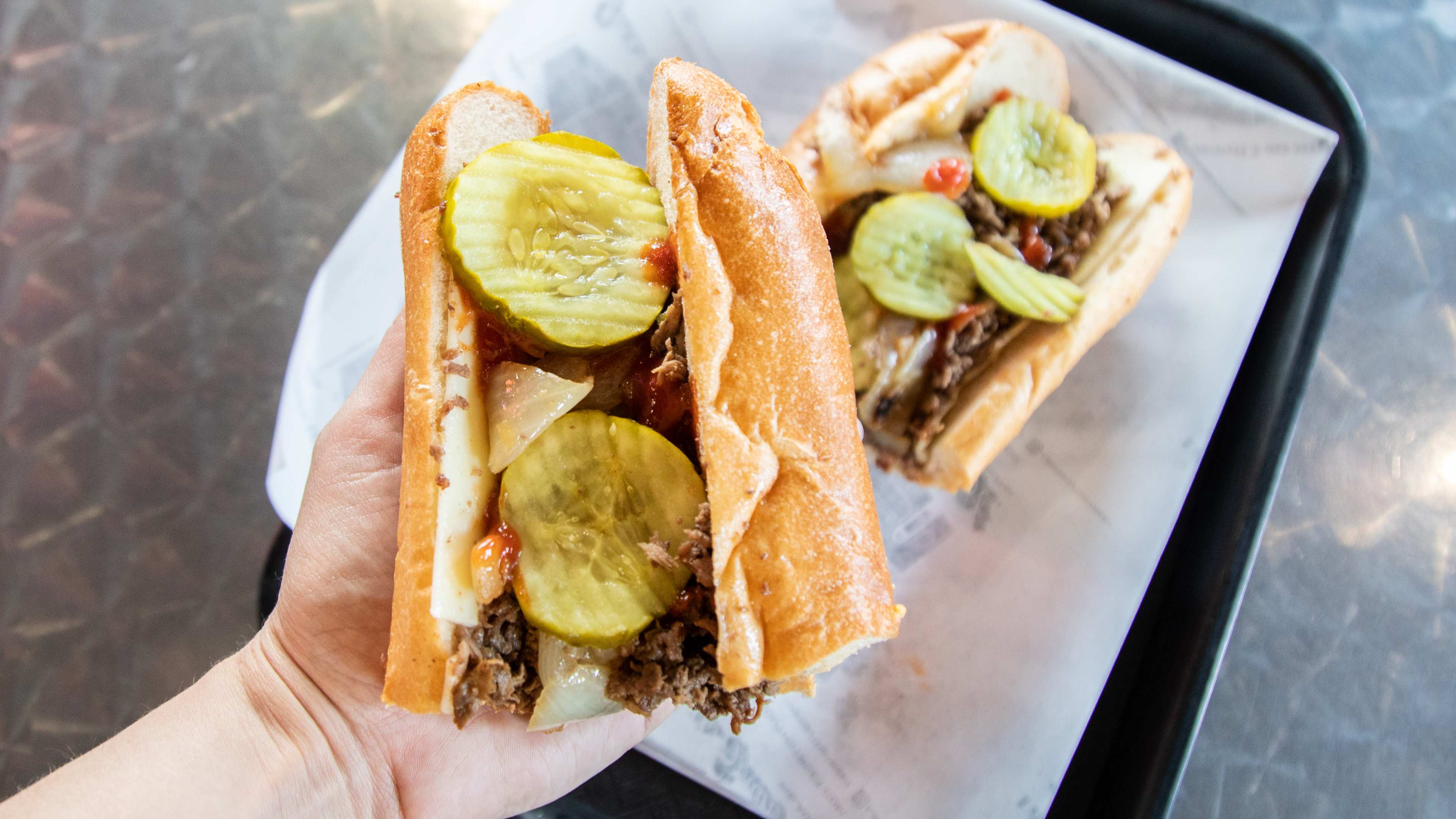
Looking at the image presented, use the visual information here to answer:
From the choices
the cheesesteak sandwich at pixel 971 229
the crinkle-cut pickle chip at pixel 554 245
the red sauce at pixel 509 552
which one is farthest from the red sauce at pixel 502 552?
the cheesesteak sandwich at pixel 971 229

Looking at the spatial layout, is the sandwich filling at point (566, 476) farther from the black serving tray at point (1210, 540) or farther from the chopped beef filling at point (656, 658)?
the black serving tray at point (1210, 540)

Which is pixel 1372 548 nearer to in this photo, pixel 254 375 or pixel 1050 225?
pixel 1050 225

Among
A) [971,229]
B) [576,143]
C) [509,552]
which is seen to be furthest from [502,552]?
[971,229]

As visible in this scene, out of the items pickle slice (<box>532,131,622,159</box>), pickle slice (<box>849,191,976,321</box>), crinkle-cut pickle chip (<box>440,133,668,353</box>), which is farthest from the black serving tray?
pickle slice (<box>532,131,622,159</box>)

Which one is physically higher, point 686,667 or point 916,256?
point 916,256

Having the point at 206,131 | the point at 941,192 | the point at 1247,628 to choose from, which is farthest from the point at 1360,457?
the point at 206,131
